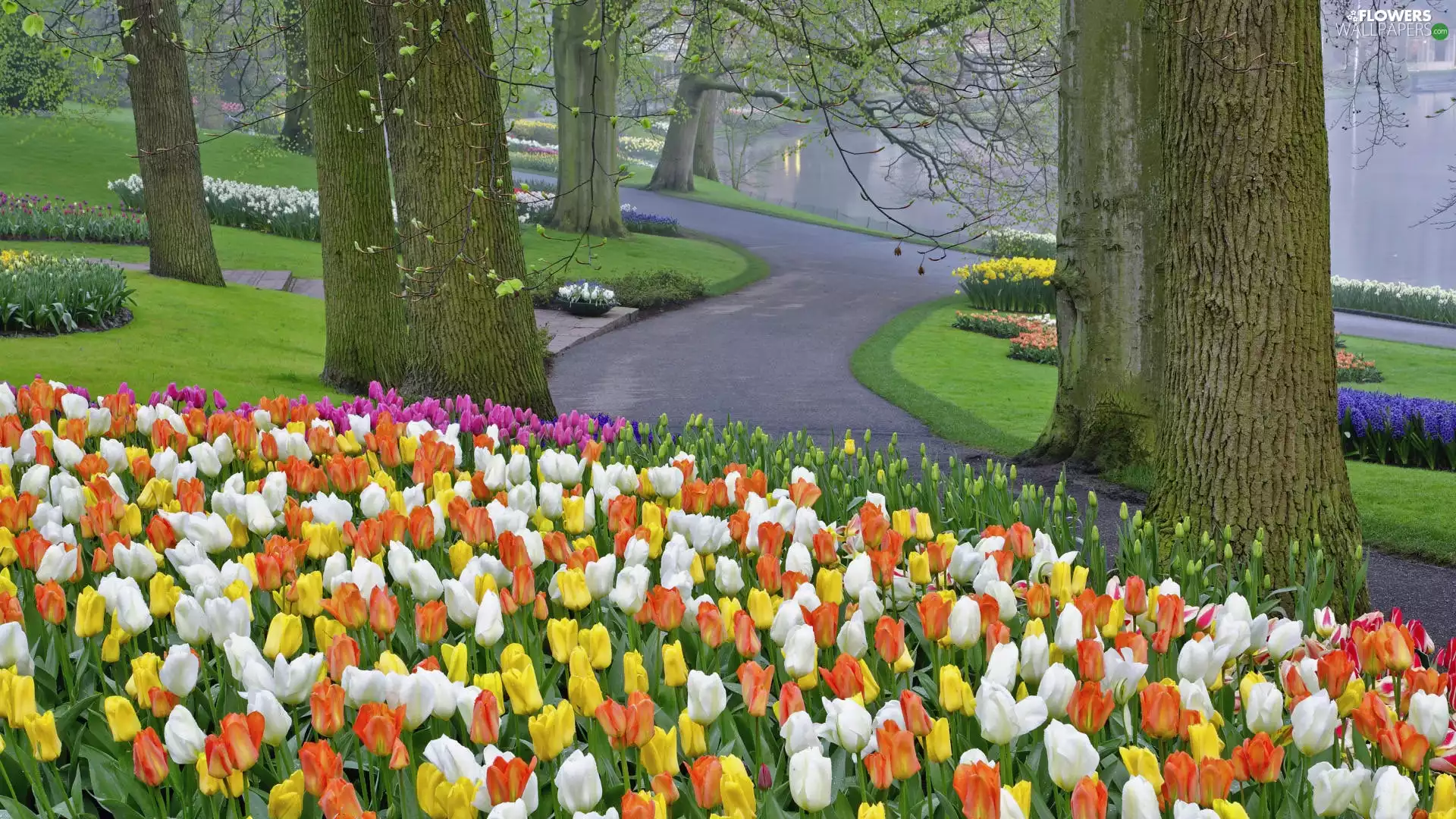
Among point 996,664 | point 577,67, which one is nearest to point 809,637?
point 996,664

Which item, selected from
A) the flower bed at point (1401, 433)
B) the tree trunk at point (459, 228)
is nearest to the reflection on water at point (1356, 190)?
the flower bed at point (1401, 433)

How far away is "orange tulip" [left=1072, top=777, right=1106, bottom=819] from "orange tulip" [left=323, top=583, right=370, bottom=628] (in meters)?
1.88

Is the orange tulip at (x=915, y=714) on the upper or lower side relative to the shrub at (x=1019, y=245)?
lower

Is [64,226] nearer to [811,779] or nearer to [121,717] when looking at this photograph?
[121,717]

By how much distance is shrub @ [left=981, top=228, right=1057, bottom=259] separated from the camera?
31906mm

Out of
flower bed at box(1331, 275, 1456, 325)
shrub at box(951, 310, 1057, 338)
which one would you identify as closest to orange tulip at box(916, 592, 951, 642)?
shrub at box(951, 310, 1057, 338)

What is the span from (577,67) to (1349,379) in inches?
740

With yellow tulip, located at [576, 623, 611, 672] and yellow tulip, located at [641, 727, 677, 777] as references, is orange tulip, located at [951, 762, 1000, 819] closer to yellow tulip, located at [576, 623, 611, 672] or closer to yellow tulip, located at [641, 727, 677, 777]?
yellow tulip, located at [641, 727, 677, 777]

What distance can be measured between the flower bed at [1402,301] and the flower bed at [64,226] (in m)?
24.9

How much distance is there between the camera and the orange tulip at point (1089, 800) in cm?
217

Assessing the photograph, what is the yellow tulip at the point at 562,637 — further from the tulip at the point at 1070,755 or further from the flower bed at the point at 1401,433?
the flower bed at the point at 1401,433

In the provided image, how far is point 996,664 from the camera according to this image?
2.84m

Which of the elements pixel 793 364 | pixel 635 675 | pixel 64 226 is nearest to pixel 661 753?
pixel 635 675

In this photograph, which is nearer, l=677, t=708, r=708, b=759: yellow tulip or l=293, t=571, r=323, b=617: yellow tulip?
l=677, t=708, r=708, b=759: yellow tulip
